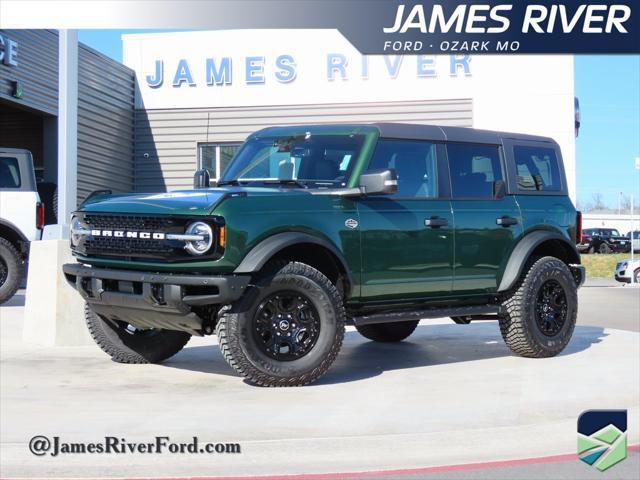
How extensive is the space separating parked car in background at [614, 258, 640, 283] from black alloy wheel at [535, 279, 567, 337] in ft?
64.4

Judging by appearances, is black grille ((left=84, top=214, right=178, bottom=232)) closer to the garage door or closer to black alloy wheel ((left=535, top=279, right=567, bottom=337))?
black alloy wheel ((left=535, top=279, right=567, bottom=337))

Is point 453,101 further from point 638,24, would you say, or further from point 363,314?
point 363,314

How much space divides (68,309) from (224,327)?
10.2 feet

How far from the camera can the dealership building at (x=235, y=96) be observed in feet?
75.4

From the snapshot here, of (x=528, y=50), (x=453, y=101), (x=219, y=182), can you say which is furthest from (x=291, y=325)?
(x=453, y=101)

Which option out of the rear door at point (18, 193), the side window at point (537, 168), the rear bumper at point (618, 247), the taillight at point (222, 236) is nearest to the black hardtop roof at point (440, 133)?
the side window at point (537, 168)

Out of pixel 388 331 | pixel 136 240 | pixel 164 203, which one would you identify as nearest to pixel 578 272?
pixel 388 331

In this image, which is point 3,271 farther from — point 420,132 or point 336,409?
point 336,409

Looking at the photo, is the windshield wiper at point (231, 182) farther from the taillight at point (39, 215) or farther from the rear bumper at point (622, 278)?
the rear bumper at point (622, 278)

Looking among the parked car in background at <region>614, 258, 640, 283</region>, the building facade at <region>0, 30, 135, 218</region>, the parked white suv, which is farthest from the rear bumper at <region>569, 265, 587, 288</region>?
the parked car in background at <region>614, 258, 640, 283</region>

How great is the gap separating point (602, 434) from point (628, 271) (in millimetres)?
24585

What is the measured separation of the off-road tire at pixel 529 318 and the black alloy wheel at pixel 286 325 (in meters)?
2.25

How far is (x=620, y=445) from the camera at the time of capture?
3.99 m

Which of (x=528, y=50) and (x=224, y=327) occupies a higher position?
(x=528, y=50)
